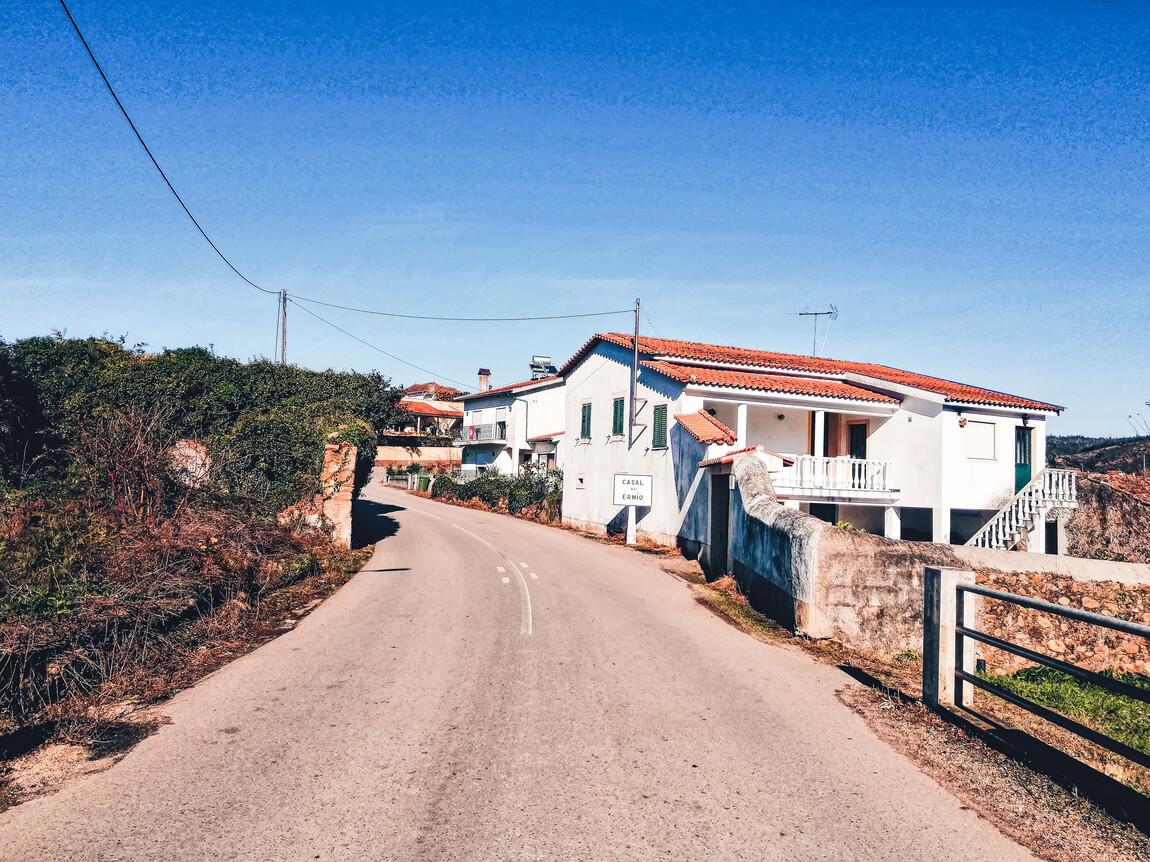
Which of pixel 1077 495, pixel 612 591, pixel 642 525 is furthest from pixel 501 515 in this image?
pixel 1077 495

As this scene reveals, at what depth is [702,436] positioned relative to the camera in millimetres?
19000

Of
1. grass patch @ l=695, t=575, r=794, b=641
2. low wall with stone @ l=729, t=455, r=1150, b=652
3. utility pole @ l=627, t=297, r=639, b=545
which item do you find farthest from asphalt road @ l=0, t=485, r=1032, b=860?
utility pole @ l=627, t=297, r=639, b=545

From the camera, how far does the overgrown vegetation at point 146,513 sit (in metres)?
6.94

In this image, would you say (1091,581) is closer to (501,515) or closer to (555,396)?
(501,515)

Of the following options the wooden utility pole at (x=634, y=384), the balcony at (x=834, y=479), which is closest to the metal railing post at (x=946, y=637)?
the balcony at (x=834, y=479)

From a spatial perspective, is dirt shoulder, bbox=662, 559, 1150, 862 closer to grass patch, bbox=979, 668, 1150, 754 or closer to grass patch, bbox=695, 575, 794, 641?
→ grass patch, bbox=695, 575, 794, 641

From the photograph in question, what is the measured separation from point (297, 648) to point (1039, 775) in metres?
7.84

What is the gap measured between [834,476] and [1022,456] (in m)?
8.03

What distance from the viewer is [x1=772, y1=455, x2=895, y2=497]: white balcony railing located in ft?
68.7

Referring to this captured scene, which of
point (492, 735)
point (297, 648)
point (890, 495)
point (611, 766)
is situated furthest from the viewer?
point (890, 495)

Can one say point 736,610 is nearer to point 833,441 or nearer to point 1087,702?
point 1087,702

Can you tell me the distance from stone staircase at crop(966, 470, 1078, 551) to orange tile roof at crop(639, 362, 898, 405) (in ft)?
16.5

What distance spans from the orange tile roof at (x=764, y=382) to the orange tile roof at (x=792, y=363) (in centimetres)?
46

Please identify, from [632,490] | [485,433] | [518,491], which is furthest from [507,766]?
[485,433]
